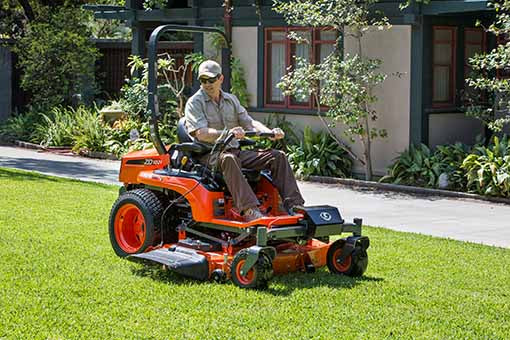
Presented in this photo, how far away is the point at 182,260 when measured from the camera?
827 centimetres

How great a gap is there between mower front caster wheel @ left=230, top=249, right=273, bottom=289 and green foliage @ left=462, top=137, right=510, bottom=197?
7120mm

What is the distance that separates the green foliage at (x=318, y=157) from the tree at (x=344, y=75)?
26cm

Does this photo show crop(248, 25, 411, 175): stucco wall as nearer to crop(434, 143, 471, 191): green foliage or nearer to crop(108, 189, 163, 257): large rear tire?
crop(434, 143, 471, 191): green foliage

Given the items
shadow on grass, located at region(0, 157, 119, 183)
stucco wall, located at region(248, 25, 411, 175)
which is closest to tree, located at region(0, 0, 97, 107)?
shadow on grass, located at region(0, 157, 119, 183)

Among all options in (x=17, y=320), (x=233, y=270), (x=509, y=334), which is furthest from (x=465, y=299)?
(x=17, y=320)

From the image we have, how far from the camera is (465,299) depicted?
7.87 metres

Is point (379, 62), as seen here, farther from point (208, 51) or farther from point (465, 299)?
point (465, 299)

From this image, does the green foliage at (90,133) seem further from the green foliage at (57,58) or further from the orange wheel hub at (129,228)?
the orange wheel hub at (129,228)

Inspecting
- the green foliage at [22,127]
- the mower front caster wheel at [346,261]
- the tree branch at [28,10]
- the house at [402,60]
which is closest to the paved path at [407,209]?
the house at [402,60]

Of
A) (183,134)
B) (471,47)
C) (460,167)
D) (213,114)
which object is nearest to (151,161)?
(183,134)

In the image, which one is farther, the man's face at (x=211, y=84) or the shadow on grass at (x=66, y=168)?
the shadow on grass at (x=66, y=168)

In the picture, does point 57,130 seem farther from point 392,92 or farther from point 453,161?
point 453,161

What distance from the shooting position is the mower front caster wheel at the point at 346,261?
28.1 feet

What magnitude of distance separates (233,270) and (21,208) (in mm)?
4808
